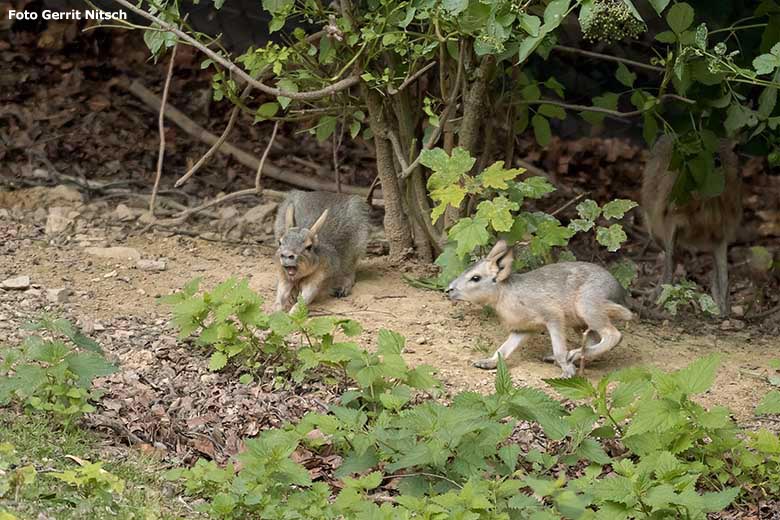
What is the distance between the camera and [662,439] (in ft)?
19.6

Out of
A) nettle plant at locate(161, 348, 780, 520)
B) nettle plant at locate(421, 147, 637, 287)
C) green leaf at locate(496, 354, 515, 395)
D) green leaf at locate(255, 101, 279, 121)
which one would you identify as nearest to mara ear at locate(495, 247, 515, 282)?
nettle plant at locate(421, 147, 637, 287)

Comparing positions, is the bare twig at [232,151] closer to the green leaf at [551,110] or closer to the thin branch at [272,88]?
the green leaf at [551,110]

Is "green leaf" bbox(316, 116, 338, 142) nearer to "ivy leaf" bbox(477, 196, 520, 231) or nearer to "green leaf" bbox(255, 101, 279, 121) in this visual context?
"green leaf" bbox(255, 101, 279, 121)

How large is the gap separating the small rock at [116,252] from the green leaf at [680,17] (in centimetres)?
376

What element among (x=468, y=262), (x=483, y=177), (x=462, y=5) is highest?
(x=462, y=5)

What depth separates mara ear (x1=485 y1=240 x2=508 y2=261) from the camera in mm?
7184

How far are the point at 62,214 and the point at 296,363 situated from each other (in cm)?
310

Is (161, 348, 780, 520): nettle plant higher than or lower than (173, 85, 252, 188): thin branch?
lower

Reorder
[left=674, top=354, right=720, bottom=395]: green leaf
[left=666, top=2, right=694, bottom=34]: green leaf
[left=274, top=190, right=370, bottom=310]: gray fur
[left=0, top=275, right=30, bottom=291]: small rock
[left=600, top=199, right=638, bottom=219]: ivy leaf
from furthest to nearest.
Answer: [left=274, top=190, right=370, bottom=310]: gray fur < [left=0, top=275, right=30, bottom=291]: small rock < [left=600, top=199, right=638, bottom=219]: ivy leaf < [left=666, top=2, right=694, bottom=34]: green leaf < [left=674, top=354, right=720, bottom=395]: green leaf

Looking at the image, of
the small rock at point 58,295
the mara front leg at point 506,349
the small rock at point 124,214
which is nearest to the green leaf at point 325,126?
the small rock at point 124,214

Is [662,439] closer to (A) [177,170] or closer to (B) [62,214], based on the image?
(B) [62,214]

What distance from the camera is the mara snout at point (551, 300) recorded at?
6.98m

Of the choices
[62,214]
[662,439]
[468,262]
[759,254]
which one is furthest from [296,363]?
[759,254]

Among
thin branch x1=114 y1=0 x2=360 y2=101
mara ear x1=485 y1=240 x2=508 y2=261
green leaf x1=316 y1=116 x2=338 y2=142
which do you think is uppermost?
thin branch x1=114 y1=0 x2=360 y2=101
